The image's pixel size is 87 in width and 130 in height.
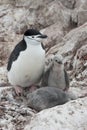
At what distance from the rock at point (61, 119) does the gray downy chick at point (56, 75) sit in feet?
2.95

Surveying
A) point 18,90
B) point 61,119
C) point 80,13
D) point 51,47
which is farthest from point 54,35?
point 61,119

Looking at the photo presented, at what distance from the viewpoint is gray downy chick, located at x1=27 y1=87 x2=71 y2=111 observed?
18.7 feet

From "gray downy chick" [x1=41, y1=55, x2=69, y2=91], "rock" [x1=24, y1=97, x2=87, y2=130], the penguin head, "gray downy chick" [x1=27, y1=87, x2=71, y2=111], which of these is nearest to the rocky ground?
"rock" [x1=24, y1=97, x2=87, y2=130]

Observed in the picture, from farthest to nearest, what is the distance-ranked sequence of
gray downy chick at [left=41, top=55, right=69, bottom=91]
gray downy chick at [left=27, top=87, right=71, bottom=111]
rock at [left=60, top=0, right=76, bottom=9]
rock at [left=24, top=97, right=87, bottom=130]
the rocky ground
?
rock at [left=60, top=0, right=76, bottom=9] < gray downy chick at [left=41, top=55, right=69, bottom=91] < gray downy chick at [left=27, top=87, right=71, bottom=111] < the rocky ground < rock at [left=24, top=97, right=87, bottom=130]

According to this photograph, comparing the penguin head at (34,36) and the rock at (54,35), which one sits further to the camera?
the rock at (54,35)

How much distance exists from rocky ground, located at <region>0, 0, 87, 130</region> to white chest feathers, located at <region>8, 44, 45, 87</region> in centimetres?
24

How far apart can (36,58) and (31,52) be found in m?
0.11

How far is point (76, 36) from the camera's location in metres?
8.45

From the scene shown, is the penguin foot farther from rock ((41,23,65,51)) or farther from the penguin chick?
rock ((41,23,65,51))

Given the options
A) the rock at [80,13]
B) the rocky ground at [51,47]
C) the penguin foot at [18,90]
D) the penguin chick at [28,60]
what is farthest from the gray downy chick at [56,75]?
the rock at [80,13]

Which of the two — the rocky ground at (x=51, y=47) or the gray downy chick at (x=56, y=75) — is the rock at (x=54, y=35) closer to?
the rocky ground at (x=51, y=47)

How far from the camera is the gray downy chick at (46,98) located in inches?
225

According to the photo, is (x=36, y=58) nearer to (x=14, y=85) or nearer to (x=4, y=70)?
(x=14, y=85)

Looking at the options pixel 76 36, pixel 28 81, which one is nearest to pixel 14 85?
pixel 28 81
